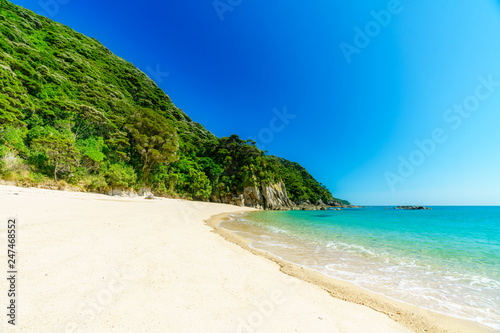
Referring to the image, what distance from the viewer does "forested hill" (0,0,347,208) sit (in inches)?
645

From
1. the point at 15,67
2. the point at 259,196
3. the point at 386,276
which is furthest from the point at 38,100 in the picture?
the point at 259,196

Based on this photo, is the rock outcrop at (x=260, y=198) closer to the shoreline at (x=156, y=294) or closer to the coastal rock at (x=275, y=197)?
the coastal rock at (x=275, y=197)

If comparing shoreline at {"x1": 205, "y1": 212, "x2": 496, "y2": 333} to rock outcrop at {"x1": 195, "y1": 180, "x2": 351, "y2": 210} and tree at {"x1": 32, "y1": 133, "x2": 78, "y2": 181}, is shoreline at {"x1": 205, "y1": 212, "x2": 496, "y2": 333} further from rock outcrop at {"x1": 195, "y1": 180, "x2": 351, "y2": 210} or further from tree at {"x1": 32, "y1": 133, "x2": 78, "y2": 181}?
rock outcrop at {"x1": 195, "y1": 180, "x2": 351, "y2": 210}

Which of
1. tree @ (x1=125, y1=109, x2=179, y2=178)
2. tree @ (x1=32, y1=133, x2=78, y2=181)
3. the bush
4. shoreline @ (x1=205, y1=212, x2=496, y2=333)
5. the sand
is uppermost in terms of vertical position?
tree @ (x1=125, y1=109, x2=179, y2=178)

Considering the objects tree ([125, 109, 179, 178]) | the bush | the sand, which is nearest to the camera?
the sand

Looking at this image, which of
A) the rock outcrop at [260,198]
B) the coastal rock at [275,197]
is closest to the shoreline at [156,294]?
the rock outcrop at [260,198]

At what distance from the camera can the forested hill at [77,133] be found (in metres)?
16.4

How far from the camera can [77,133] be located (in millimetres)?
21656

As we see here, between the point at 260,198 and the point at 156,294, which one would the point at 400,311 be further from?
the point at 260,198

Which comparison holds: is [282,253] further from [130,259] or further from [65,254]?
[65,254]

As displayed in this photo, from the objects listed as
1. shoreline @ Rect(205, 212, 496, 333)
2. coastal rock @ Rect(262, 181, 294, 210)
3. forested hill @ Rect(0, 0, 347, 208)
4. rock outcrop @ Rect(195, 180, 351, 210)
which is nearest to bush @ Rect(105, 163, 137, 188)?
forested hill @ Rect(0, 0, 347, 208)

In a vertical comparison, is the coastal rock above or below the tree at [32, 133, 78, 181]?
below

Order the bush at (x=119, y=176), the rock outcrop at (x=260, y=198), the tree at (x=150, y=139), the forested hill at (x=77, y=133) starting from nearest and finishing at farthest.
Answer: the forested hill at (x=77, y=133)
the bush at (x=119, y=176)
the tree at (x=150, y=139)
the rock outcrop at (x=260, y=198)

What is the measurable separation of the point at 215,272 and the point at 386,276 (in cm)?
587
